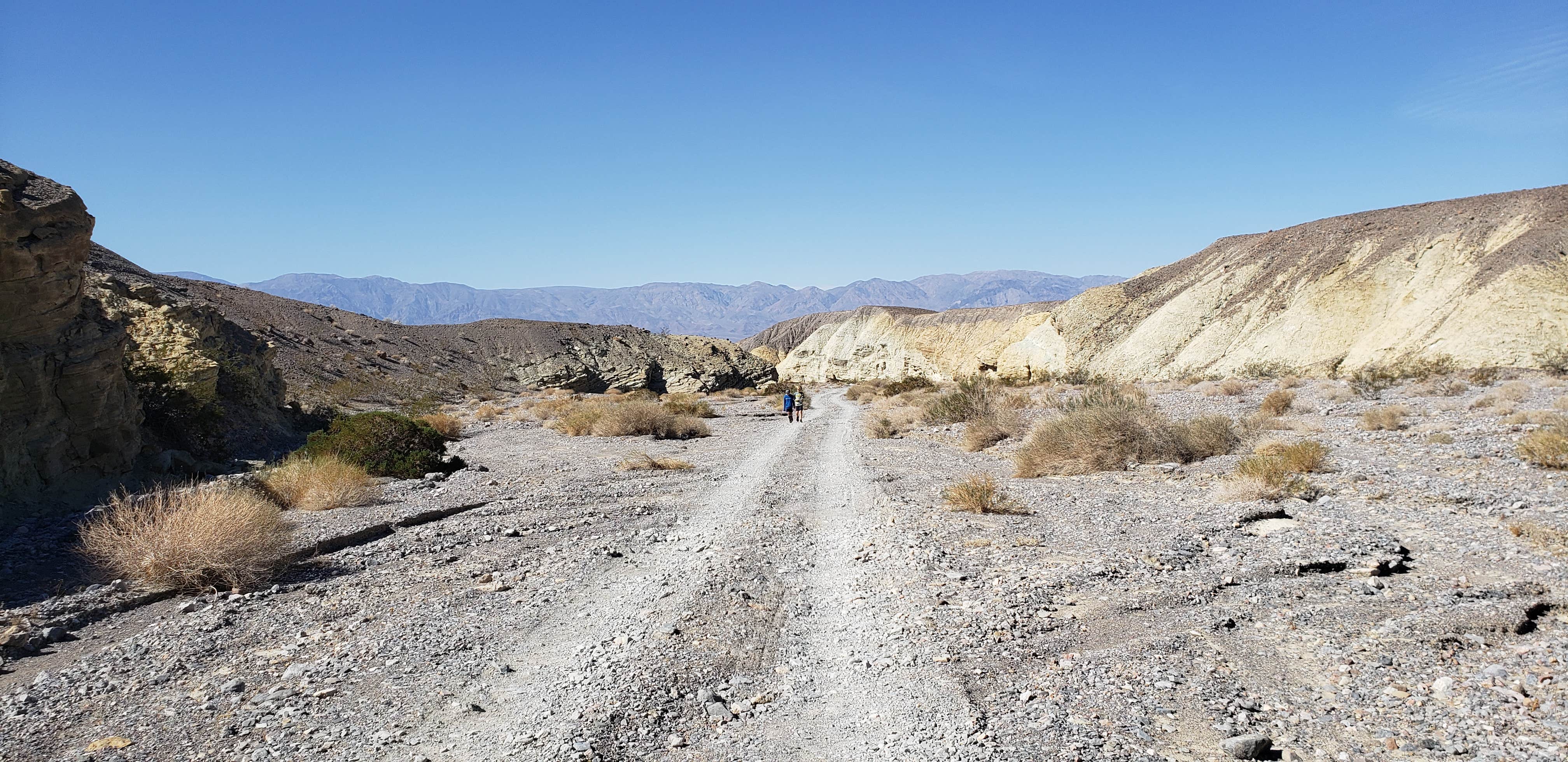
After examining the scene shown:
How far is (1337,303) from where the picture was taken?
1442 inches

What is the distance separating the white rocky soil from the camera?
4.03m

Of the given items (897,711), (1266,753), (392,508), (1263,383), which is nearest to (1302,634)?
(1266,753)

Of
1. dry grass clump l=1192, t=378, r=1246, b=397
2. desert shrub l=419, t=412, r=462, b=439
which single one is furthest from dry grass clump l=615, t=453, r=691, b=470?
dry grass clump l=1192, t=378, r=1246, b=397

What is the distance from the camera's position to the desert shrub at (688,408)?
28.7 m

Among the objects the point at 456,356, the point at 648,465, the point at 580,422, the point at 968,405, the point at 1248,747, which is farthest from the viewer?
the point at 456,356

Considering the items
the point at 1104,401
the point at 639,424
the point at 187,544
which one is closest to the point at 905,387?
the point at 639,424

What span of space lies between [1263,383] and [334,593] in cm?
3203

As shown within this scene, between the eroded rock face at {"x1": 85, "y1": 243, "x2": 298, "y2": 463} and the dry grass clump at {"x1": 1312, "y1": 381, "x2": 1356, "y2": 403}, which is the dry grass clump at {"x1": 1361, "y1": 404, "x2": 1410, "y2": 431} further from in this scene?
the eroded rock face at {"x1": 85, "y1": 243, "x2": 298, "y2": 463}

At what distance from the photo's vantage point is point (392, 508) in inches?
402

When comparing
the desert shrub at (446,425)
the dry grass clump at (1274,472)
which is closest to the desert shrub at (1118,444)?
the dry grass clump at (1274,472)

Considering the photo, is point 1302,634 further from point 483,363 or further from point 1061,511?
point 483,363

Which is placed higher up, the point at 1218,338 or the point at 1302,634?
the point at 1218,338

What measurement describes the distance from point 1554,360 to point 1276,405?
13.1 meters

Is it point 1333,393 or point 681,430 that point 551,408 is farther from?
point 1333,393
